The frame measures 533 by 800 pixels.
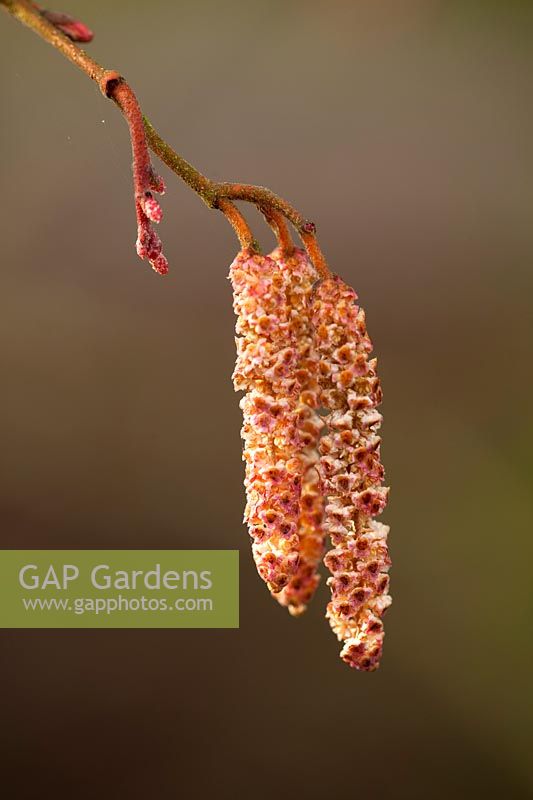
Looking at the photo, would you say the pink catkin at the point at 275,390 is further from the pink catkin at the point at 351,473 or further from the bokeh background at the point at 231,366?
the bokeh background at the point at 231,366

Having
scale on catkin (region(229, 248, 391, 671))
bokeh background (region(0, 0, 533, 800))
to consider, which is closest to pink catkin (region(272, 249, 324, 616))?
scale on catkin (region(229, 248, 391, 671))

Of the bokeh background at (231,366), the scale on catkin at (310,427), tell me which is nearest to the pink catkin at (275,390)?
the scale on catkin at (310,427)

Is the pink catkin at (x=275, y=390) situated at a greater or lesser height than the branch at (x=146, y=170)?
lesser

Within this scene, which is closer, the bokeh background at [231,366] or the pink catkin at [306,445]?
the pink catkin at [306,445]

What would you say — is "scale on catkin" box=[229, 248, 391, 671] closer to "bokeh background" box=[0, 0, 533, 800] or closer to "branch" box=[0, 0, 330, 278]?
"branch" box=[0, 0, 330, 278]

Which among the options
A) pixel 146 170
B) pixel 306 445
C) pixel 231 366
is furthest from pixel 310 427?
pixel 231 366

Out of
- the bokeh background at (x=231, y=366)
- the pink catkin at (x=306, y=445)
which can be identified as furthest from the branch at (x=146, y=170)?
the bokeh background at (x=231, y=366)

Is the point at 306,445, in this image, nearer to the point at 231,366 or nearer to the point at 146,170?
the point at 146,170
